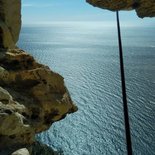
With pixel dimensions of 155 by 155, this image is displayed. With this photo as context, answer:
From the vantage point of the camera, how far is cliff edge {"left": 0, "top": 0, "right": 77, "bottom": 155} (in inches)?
804

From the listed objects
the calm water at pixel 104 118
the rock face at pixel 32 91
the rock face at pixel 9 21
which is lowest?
the calm water at pixel 104 118

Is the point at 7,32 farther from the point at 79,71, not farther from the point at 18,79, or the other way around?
the point at 79,71

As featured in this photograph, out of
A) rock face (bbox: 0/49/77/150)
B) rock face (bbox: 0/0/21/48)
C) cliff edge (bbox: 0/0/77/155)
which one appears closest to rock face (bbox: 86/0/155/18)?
cliff edge (bbox: 0/0/77/155)

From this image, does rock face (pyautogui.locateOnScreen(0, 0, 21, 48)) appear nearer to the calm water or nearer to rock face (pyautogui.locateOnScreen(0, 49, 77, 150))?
rock face (pyautogui.locateOnScreen(0, 49, 77, 150))

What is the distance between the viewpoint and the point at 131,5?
55.8ft

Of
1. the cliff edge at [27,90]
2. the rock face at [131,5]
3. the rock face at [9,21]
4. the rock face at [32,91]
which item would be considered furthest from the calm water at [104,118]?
the rock face at [131,5]

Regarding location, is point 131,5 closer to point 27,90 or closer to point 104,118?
point 27,90

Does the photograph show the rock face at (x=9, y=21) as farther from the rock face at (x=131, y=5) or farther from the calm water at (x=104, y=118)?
the calm water at (x=104, y=118)

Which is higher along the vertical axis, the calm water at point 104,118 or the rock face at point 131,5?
the rock face at point 131,5

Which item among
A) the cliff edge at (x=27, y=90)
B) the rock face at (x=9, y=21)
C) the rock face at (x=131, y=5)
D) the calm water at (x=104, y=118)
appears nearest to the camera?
the rock face at (x=131, y=5)

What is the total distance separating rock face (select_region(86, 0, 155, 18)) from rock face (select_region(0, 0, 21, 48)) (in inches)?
433

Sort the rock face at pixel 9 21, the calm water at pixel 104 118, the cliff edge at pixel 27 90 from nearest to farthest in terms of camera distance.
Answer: the cliff edge at pixel 27 90 → the rock face at pixel 9 21 → the calm water at pixel 104 118

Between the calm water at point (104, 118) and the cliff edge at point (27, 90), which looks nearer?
the cliff edge at point (27, 90)

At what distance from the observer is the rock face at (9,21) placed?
2629 cm
